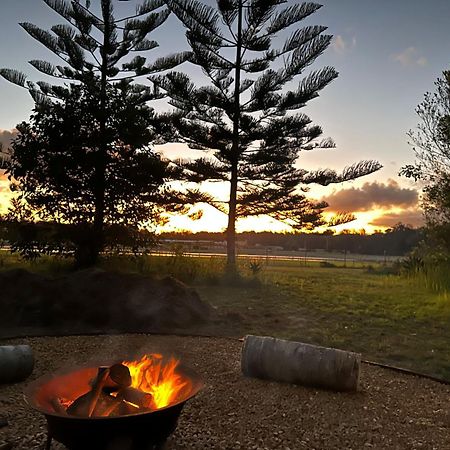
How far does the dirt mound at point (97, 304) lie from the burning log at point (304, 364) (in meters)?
2.15

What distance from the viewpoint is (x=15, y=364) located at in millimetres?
3314

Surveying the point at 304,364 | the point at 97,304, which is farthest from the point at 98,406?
the point at 97,304

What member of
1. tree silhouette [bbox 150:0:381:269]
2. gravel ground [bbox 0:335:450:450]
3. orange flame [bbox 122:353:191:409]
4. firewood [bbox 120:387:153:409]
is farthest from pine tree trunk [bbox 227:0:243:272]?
firewood [bbox 120:387:153:409]

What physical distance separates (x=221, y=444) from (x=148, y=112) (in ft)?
31.9

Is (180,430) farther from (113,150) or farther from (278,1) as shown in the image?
(278,1)

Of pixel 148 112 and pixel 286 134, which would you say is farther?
pixel 286 134

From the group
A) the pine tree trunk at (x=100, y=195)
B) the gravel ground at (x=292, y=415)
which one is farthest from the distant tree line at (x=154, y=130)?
the gravel ground at (x=292, y=415)

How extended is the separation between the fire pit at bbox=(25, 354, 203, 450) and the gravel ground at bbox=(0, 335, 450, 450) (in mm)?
293

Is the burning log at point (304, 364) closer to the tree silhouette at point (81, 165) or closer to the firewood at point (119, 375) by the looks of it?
the firewood at point (119, 375)

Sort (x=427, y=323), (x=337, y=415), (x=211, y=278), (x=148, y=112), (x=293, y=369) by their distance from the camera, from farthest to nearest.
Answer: (x=148, y=112)
(x=211, y=278)
(x=427, y=323)
(x=293, y=369)
(x=337, y=415)

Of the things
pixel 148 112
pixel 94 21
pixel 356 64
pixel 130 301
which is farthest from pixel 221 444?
pixel 94 21

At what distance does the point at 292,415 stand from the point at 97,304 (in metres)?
3.55

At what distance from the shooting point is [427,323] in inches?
258

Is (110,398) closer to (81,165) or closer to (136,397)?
(136,397)
